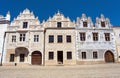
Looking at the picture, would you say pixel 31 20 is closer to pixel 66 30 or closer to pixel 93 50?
pixel 66 30

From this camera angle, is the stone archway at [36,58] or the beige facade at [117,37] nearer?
the stone archway at [36,58]

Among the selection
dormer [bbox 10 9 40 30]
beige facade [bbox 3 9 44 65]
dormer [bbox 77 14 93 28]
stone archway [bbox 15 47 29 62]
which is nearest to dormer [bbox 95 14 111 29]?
dormer [bbox 77 14 93 28]

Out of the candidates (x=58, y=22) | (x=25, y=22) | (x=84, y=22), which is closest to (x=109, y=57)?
(x=84, y=22)

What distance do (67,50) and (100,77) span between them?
1626 centimetres

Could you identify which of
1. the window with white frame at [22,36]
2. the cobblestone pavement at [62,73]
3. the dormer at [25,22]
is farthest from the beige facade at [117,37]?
the window with white frame at [22,36]

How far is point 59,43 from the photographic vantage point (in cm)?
2961

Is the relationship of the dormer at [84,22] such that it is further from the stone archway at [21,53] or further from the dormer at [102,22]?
the stone archway at [21,53]

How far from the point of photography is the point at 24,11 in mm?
32156

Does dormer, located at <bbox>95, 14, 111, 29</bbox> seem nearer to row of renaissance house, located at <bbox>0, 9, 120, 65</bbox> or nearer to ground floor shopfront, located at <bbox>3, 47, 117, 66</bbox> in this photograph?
row of renaissance house, located at <bbox>0, 9, 120, 65</bbox>

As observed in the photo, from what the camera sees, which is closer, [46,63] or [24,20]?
[46,63]

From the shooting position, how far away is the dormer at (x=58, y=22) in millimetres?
30641

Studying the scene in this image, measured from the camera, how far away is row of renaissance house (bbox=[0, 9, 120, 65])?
29.1 metres

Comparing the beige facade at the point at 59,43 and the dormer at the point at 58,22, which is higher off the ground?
the dormer at the point at 58,22

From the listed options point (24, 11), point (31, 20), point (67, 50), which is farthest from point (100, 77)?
point (24, 11)
